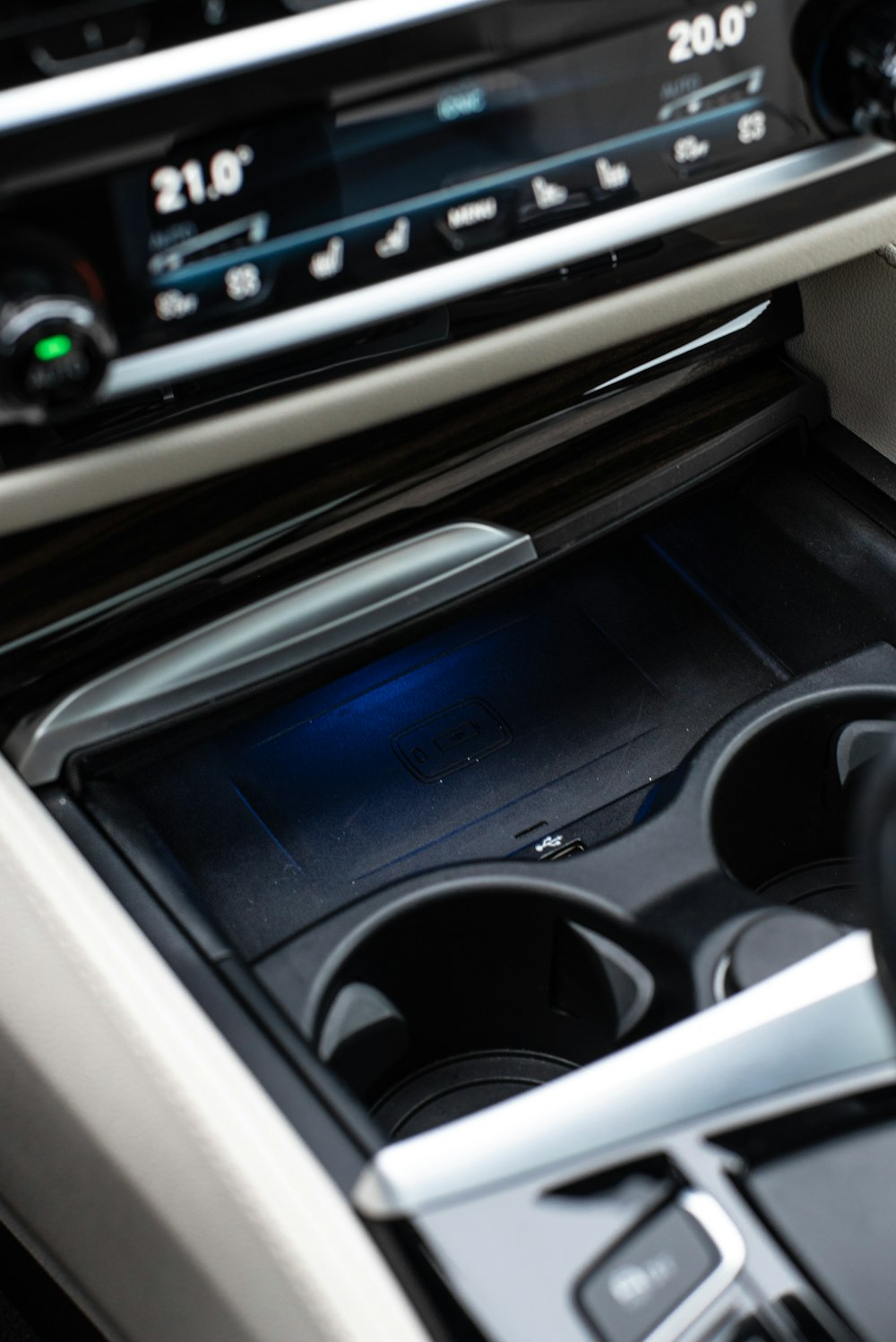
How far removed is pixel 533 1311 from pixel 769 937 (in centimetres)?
19

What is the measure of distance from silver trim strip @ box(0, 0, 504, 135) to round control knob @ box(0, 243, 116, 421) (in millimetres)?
49

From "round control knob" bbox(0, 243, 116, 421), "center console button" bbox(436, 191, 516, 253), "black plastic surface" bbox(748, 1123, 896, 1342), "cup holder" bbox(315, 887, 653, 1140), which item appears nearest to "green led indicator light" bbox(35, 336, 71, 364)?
Answer: "round control knob" bbox(0, 243, 116, 421)

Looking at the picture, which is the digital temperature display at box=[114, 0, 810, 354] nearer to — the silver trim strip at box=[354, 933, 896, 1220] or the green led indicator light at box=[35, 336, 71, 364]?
the green led indicator light at box=[35, 336, 71, 364]

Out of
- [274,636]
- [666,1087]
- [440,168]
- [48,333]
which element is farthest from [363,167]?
[666,1087]

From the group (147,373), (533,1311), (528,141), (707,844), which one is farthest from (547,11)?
(533,1311)

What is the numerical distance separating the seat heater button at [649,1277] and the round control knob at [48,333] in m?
0.37

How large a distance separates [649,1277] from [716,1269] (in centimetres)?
3

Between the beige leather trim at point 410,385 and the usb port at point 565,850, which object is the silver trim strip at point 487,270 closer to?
the beige leather trim at point 410,385

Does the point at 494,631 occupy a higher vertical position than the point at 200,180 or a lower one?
lower

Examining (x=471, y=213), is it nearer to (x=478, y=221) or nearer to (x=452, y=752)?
(x=478, y=221)

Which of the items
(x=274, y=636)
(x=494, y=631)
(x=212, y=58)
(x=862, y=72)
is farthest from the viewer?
(x=494, y=631)

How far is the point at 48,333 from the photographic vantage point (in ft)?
1.77

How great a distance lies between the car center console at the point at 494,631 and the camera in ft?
1.79

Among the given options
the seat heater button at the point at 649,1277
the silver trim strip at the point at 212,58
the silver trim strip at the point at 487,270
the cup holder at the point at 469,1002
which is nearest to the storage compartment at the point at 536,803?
the cup holder at the point at 469,1002
